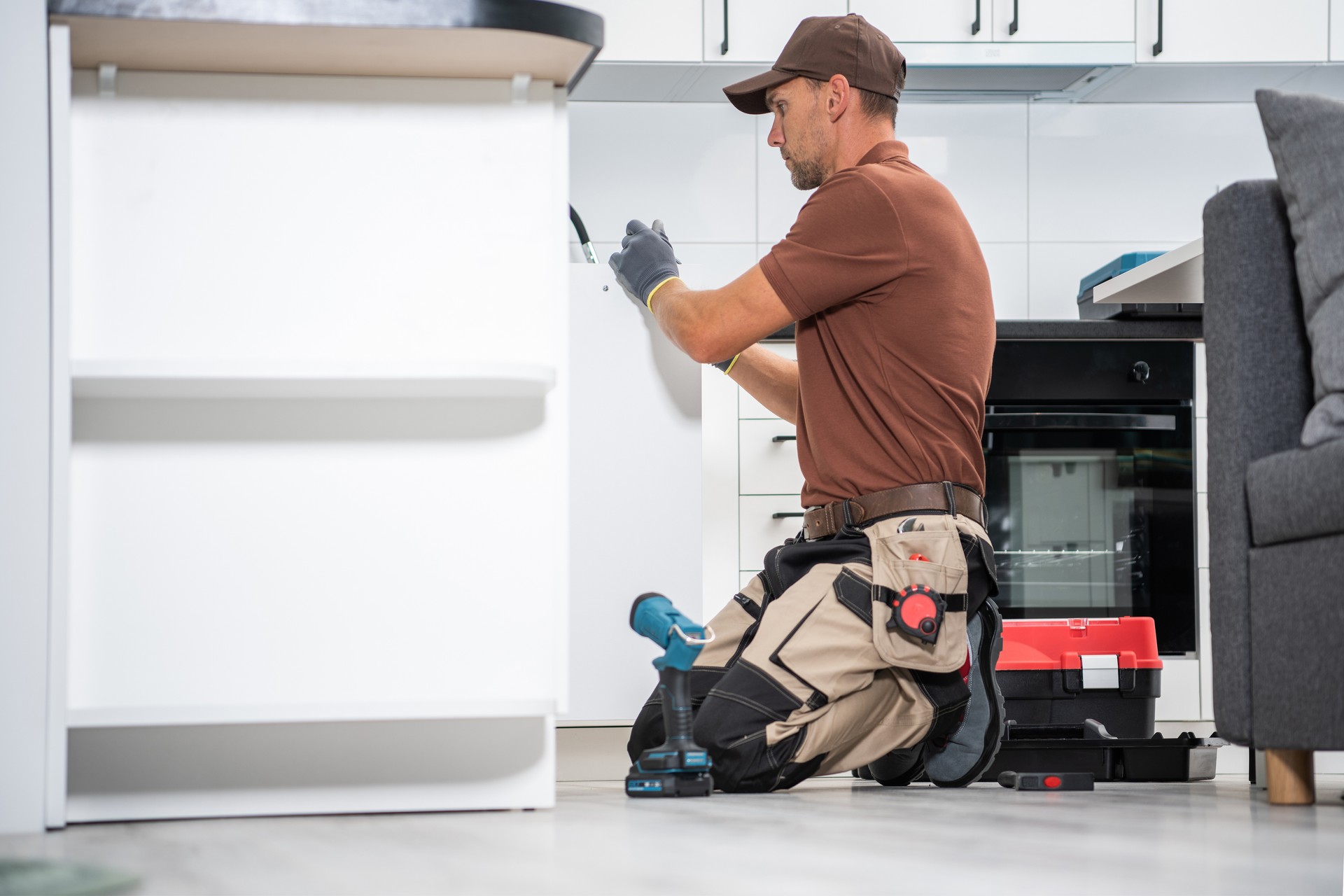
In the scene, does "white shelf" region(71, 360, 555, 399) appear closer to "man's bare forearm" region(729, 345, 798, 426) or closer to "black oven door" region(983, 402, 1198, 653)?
"man's bare forearm" region(729, 345, 798, 426)

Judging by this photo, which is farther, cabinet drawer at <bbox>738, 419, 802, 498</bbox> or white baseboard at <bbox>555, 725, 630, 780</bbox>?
cabinet drawer at <bbox>738, 419, 802, 498</bbox>

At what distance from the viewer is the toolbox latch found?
7.53 ft

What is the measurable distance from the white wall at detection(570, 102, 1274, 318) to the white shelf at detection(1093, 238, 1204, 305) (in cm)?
162

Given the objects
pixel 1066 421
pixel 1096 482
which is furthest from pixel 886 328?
pixel 1096 482

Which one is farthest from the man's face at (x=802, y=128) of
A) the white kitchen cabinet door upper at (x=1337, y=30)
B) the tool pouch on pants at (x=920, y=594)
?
the white kitchen cabinet door upper at (x=1337, y=30)

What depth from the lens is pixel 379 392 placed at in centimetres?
146

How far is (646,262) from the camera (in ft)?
6.68

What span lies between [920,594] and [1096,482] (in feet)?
4.94

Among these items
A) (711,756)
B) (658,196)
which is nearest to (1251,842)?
(711,756)

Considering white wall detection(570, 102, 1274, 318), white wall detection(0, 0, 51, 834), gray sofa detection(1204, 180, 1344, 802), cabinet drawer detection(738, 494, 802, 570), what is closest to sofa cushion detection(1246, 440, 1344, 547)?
gray sofa detection(1204, 180, 1344, 802)

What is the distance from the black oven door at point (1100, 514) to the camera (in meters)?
3.02

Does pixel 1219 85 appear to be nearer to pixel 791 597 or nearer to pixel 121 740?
pixel 791 597

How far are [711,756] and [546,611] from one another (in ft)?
1.20

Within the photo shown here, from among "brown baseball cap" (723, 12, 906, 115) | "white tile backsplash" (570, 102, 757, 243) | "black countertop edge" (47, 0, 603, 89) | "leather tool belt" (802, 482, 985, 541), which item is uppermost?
"white tile backsplash" (570, 102, 757, 243)
